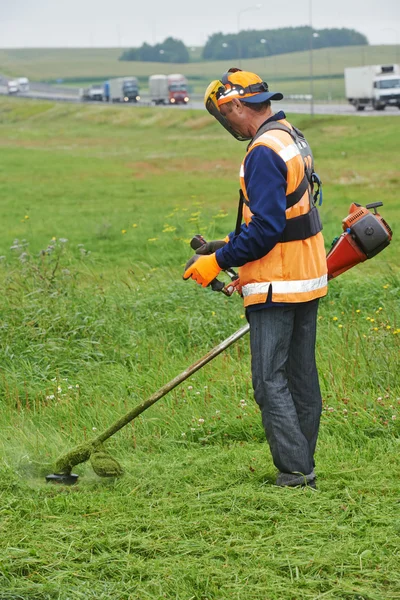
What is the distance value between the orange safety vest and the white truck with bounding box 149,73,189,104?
62.8 m

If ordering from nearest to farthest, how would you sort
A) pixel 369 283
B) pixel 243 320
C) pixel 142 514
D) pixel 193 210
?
1. pixel 142 514
2. pixel 243 320
3. pixel 369 283
4. pixel 193 210

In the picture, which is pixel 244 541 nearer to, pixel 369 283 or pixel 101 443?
pixel 101 443

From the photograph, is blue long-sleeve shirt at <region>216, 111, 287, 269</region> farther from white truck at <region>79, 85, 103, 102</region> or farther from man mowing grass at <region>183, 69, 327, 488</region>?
white truck at <region>79, 85, 103, 102</region>

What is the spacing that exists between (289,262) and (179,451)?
1326 mm

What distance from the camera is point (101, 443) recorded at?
4.39 metres

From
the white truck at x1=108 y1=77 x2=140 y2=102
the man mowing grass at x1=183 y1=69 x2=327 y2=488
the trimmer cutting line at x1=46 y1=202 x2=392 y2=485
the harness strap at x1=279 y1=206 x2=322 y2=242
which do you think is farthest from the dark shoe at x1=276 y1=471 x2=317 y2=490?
the white truck at x1=108 y1=77 x2=140 y2=102

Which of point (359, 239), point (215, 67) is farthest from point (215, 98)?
point (215, 67)

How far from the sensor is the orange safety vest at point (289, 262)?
3.86 metres

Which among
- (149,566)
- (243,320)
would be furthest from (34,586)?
(243,320)

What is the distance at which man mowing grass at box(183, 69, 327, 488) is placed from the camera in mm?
3789

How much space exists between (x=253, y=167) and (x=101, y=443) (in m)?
1.56

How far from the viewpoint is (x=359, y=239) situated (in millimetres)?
4105

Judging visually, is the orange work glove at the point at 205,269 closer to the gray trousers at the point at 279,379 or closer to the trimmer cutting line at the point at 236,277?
the trimmer cutting line at the point at 236,277

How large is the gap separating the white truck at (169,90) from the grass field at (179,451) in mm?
55690
